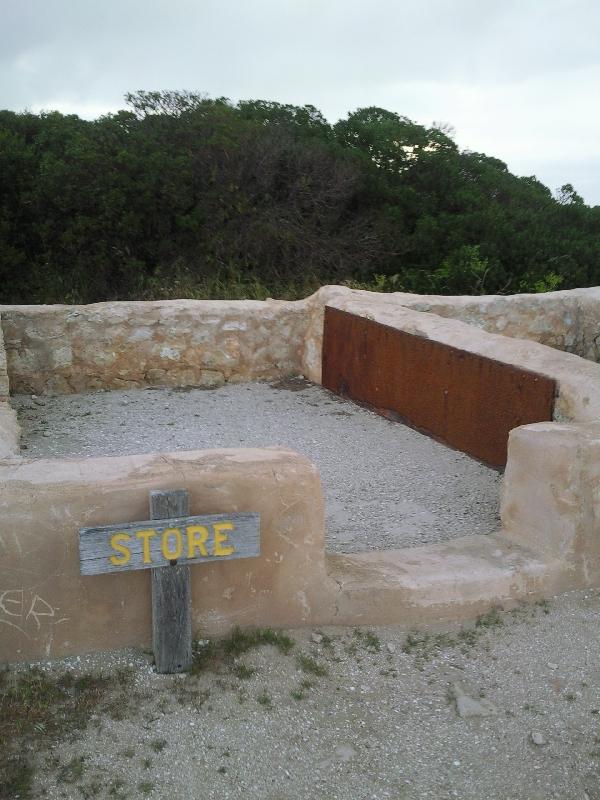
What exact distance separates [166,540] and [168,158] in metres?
8.75

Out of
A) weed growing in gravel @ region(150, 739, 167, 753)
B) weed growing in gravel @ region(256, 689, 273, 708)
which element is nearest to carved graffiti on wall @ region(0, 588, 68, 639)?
weed growing in gravel @ region(150, 739, 167, 753)

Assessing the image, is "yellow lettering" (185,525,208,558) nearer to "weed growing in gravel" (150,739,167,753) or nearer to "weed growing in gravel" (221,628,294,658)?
"weed growing in gravel" (221,628,294,658)

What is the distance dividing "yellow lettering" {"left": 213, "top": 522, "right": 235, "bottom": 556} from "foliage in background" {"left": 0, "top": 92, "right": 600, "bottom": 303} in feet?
21.1

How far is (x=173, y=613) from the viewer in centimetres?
319

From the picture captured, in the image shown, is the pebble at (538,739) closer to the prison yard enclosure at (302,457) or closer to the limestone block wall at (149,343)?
the prison yard enclosure at (302,457)

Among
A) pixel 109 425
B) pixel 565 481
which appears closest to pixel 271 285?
pixel 109 425

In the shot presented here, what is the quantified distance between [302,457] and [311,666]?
0.78 m

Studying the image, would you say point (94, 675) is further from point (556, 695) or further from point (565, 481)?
point (565, 481)

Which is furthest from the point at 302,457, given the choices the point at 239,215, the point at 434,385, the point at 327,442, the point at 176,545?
the point at 239,215

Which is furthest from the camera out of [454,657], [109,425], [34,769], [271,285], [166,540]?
[271,285]

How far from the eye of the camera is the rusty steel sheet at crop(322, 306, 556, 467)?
16.9 feet

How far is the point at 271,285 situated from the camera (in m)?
10.5

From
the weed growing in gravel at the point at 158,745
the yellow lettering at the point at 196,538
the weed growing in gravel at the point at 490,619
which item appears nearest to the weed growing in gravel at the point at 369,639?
the weed growing in gravel at the point at 490,619

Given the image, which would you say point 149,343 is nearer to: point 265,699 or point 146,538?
point 146,538
